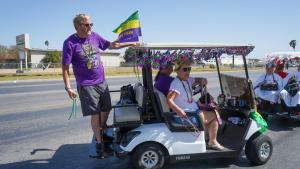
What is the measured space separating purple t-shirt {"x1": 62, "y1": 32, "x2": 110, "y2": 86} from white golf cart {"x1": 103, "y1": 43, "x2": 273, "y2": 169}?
54 centimetres

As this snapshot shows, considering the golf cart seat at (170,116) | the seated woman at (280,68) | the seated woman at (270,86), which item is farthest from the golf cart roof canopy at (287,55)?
the golf cart seat at (170,116)

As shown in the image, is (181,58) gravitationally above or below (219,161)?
above

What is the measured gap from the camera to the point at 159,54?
15.1ft

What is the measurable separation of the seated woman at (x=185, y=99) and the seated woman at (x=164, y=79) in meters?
0.24

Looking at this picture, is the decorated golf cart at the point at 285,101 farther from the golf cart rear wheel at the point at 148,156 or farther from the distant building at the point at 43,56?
the distant building at the point at 43,56

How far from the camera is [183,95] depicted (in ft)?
15.9

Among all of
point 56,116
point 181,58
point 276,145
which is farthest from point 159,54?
point 56,116

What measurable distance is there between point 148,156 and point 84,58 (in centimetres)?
156

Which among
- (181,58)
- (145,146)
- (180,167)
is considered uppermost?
(181,58)

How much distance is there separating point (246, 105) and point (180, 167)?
139 cm

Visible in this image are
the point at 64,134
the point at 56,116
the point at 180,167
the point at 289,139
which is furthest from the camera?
the point at 56,116

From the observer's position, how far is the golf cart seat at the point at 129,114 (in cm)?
467

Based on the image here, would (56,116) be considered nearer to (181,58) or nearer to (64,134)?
(64,134)

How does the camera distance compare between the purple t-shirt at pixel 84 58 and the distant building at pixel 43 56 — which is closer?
the purple t-shirt at pixel 84 58
